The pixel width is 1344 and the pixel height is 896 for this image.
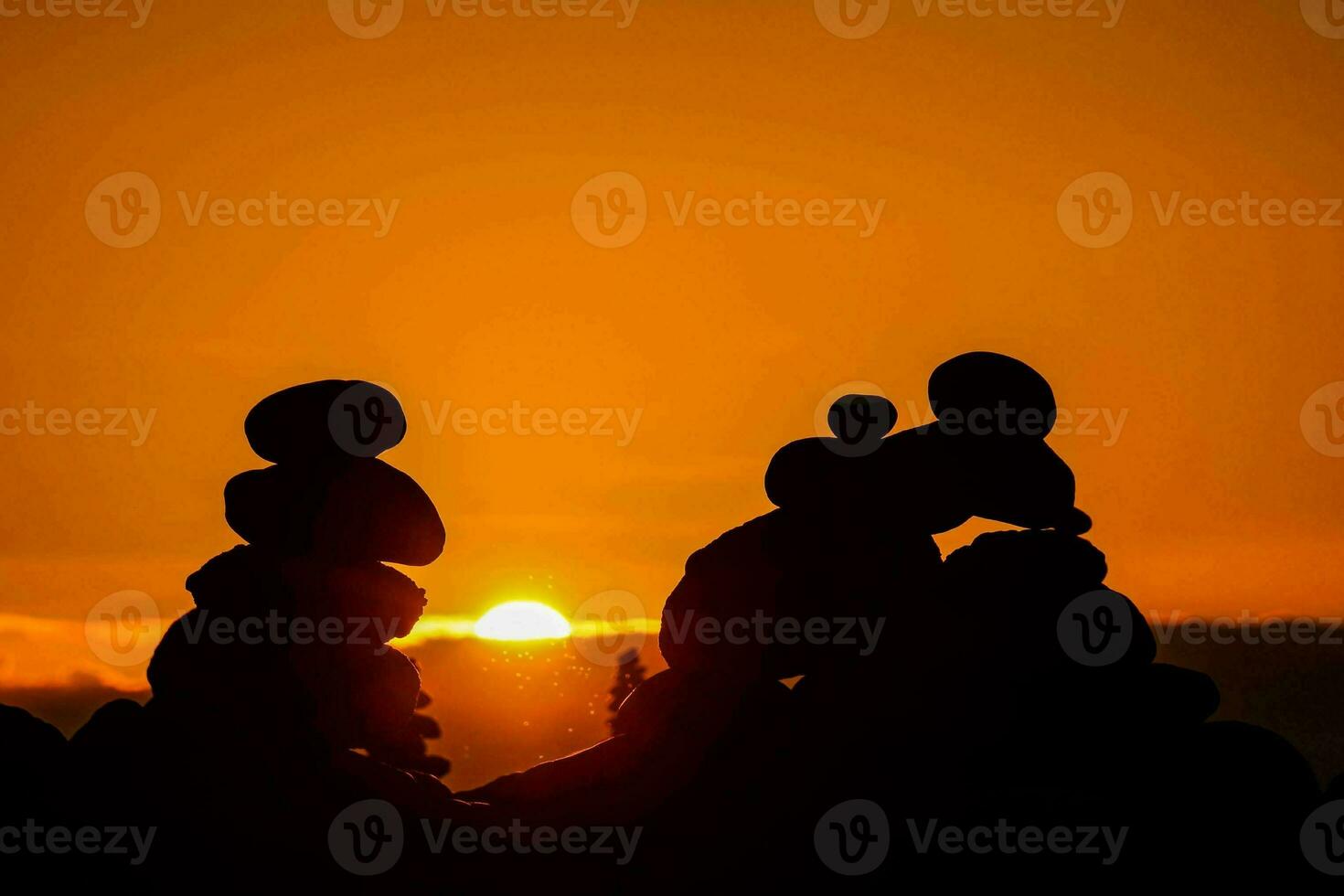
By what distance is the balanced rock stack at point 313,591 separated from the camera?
25.4 m

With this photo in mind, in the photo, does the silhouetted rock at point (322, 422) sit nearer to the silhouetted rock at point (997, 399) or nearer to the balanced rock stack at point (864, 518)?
the balanced rock stack at point (864, 518)

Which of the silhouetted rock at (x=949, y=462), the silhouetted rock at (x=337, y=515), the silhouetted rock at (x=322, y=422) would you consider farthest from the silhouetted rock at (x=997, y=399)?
the silhouetted rock at (x=322, y=422)

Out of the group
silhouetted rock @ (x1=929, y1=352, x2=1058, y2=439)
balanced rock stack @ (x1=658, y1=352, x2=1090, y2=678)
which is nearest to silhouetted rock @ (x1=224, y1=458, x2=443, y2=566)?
balanced rock stack @ (x1=658, y1=352, x2=1090, y2=678)

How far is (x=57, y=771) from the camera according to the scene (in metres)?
25.3

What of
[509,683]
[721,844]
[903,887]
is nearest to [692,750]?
[721,844]

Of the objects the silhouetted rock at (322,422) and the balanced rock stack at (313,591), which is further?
the silhouetted rock at (322,422)

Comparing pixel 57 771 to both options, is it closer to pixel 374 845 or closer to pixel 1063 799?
pixel 374 845

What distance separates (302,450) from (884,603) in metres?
10.6

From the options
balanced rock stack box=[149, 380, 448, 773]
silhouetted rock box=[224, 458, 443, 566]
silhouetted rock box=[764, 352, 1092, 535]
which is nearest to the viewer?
balanced rock stack box=[149, 380, 448, 773]

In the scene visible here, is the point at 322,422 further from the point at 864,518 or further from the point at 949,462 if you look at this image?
the point at 949,462

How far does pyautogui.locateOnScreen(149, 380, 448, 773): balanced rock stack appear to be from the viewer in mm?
25422

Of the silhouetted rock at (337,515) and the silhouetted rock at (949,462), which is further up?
the silhouetted rock at (949,462)

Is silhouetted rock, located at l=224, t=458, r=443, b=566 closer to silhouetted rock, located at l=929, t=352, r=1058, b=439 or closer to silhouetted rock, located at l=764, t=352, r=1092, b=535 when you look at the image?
silhouetted rock, located at l=764, t=352, r=1092, b=535

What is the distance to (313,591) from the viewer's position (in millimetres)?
25672
